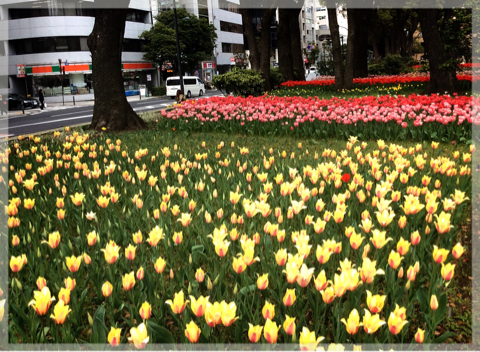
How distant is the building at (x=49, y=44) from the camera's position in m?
46.0

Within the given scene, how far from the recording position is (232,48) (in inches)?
2997

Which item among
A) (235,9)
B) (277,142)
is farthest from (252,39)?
(235,9)

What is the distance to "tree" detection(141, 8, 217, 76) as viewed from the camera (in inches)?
2036

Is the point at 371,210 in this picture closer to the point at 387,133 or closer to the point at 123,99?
the point at 387,133

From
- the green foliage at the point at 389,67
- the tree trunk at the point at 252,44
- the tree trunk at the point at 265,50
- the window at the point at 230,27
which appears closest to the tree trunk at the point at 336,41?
the tree trunk at the point at 265,50

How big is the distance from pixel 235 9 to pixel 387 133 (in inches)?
2983

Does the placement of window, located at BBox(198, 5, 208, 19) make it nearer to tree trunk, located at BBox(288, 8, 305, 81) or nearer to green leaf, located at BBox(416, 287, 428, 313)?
tree trunk, located at BBox(288, 8, 305, 81)

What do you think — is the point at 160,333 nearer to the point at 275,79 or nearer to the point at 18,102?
the point at 275,79

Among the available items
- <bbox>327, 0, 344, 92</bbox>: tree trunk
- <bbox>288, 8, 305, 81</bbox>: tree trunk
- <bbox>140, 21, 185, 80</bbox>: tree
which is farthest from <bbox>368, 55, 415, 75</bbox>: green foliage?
<bbox>140, 21, 185, 80</bbox>: tree

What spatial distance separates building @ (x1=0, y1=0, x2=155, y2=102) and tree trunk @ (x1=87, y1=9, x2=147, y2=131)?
36.7m

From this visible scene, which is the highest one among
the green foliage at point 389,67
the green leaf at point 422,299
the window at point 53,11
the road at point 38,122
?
the window at point 53,11

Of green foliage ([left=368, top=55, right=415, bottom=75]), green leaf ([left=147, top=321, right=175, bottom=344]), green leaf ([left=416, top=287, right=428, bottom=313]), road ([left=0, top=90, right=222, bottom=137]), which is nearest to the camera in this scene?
green leaf ([left=147, top=321, right=175, bottom=344])

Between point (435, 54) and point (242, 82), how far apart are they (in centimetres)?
716

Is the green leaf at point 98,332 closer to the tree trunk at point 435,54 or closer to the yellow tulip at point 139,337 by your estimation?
the yellow tulip at point 139,337
